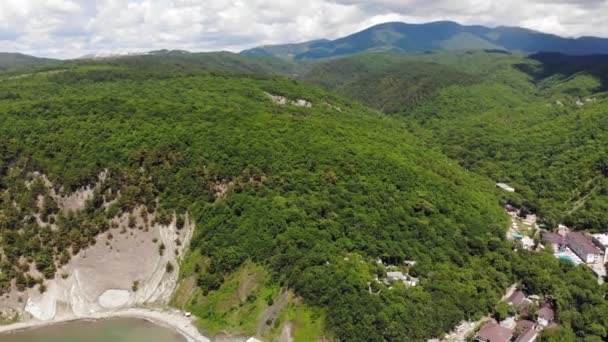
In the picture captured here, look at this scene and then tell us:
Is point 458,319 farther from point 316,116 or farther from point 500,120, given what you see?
point 500,120

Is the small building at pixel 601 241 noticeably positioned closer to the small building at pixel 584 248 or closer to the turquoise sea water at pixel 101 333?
the small building at pixel 584 248

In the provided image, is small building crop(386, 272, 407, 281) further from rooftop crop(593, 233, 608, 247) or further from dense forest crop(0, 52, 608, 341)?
rooftop crop(593, 233, 608, 247)

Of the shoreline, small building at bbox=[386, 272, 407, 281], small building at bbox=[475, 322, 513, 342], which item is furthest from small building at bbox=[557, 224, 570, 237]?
the shoreline

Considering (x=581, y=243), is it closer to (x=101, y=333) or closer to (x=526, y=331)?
(x=526, y=331)

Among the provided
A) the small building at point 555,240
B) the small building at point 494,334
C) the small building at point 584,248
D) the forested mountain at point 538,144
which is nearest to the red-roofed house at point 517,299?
the small building at point 494,334

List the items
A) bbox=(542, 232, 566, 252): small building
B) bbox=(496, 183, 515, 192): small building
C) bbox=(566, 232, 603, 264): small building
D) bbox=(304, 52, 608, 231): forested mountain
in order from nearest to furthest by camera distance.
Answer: bbox=(566, 232, 603, 264): small building → bbox=(542, 232, 566, 252): small building → bbox=(304, 52, 608, 231): forested mountain → bbox=(496, 183, 515, 192): small building

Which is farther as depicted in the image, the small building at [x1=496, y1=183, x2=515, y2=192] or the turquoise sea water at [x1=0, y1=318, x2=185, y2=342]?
the small building at [x1=496, y1=183, x2=515, y2=192]

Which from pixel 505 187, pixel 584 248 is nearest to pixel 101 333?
pixel 584 248

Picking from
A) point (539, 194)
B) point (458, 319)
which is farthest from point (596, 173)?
point (458, 319)
